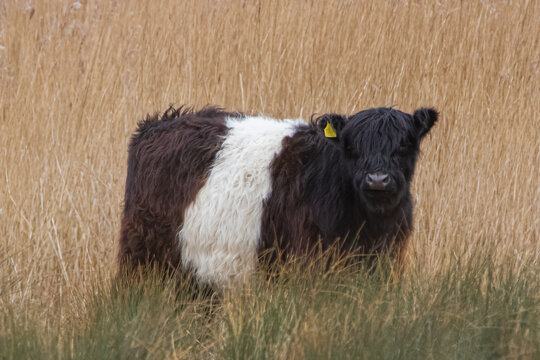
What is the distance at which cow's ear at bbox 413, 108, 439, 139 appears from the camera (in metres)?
4.05

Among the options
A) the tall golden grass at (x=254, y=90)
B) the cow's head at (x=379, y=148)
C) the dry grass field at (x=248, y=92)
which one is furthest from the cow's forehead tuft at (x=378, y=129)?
the tall golden grass at (x=254, y=90)

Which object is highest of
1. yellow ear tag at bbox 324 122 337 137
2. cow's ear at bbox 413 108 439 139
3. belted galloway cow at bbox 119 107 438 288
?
cow's ear at bbox 413 108 439 139

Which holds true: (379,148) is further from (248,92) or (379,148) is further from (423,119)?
Answer: (248,92)

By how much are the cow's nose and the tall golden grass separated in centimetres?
147

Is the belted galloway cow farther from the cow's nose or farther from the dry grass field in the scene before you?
the dry grass field

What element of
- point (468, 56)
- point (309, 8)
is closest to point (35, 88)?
point (309, 8)

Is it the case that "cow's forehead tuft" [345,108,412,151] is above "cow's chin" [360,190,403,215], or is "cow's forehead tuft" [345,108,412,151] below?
above

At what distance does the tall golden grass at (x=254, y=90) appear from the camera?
5.25 m

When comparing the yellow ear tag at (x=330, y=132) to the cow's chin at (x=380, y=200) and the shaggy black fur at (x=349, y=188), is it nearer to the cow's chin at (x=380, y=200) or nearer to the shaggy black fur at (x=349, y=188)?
the shaggy black fur at (x=349, y=188)

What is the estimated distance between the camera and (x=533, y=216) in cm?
538

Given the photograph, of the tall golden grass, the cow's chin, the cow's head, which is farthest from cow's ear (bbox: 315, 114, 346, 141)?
the tall golden grass

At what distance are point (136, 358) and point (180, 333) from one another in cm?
35

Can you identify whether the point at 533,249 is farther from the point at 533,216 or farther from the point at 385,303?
the point at 385,303

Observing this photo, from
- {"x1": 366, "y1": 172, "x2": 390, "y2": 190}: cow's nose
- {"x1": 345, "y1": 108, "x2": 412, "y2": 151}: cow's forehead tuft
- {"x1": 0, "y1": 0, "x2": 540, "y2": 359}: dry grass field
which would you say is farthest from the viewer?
{"x1": 0, "y1": 0, "x2": 540, "y2": 359}: dry grass field
